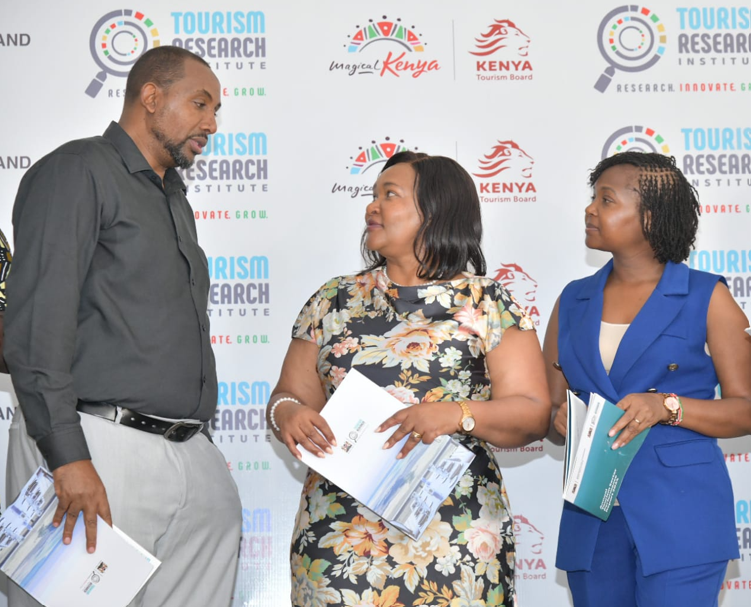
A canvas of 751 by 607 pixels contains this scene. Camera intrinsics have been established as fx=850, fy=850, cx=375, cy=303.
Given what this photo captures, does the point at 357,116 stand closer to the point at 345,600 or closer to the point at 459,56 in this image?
the point at 459,56

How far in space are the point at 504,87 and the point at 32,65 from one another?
2.14 metres

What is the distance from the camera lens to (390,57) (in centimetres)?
385

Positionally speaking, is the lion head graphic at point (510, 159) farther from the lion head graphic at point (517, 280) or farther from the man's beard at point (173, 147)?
the man's beard at point (173, 147)

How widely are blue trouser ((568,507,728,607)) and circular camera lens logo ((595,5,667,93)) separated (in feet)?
7.28

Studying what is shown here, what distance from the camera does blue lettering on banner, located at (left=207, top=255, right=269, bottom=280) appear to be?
151 inches

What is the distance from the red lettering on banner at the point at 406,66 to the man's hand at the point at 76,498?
2461 millimetres

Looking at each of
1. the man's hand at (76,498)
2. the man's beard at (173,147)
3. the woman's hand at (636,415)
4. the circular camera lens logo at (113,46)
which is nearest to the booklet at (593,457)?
the woman's hand at (636,415)

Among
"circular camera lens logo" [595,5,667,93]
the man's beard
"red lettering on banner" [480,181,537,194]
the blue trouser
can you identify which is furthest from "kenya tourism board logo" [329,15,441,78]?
the blue trouser

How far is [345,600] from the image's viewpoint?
6.98 ft

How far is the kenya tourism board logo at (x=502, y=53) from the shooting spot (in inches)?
151

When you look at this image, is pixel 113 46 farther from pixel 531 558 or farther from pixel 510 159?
pixel 531 558

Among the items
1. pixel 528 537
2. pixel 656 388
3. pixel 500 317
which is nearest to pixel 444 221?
pixel 500 317

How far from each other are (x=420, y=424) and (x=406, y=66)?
7.30 ft

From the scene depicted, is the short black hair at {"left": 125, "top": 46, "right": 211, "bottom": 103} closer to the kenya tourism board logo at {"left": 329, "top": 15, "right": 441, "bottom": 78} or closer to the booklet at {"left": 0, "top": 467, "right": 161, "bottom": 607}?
the booklet at {"left": 0, "top": 467, "right": 161, "bottom": 607}
